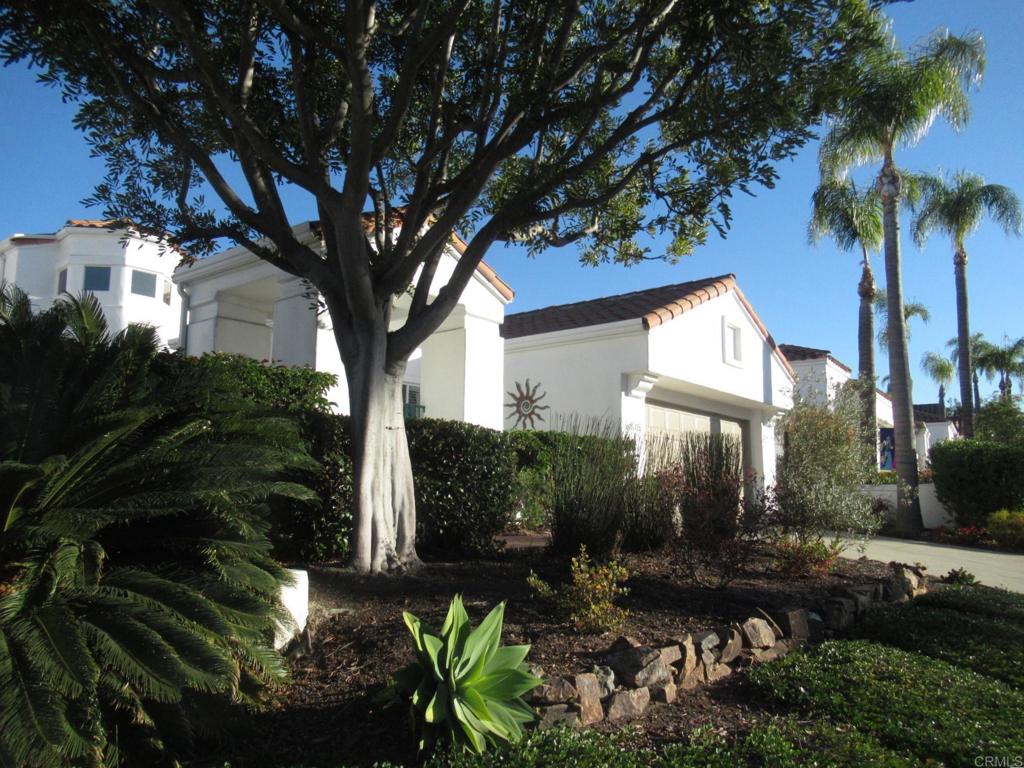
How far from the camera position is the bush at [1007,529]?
15047 millimetres

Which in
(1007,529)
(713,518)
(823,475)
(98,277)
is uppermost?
(98,277)

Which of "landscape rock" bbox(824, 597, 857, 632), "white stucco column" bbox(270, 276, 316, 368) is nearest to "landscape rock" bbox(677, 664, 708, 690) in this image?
"landscape rock" bbox(824, 597, 857, 632)

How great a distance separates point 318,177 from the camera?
6.57 meters

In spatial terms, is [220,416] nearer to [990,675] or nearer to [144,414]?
[144,414]

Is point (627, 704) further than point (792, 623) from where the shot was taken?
No

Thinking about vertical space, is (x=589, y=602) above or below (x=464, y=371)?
below

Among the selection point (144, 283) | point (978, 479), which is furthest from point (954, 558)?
point (144, 283)

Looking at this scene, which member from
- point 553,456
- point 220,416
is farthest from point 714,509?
point 220,416

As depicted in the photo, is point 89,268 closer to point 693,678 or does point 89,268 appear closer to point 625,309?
point 625,309

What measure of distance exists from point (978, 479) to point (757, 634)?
14.8 m

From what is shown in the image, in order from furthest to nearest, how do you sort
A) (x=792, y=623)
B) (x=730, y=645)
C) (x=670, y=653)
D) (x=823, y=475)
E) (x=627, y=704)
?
(x=823, y=475), (x=792, y=623), (x=730, y=645), (x=670, y=653), (x=627, y=704)

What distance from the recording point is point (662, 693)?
4.47m

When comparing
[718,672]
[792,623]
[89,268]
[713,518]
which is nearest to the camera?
[718,672]

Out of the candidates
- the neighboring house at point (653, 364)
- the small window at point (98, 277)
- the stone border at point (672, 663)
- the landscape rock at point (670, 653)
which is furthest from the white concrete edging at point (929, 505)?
the small window at point (98, 277)
